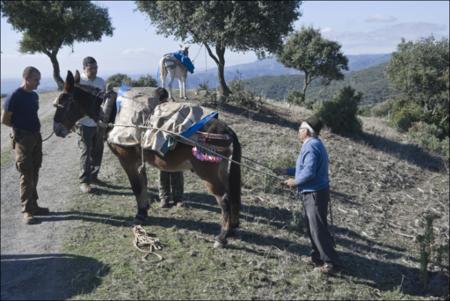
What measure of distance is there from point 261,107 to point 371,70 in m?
140

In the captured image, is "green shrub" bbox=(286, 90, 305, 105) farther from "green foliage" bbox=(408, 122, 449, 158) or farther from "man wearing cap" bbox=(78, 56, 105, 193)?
"man wearing cap" bbox=(78, 56, 105, 193)

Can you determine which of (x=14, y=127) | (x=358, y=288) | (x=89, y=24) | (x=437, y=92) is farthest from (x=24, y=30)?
(x=437, y=92)

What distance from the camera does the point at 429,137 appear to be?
19.2m

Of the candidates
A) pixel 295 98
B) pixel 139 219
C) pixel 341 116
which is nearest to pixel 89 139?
pixel 139 219

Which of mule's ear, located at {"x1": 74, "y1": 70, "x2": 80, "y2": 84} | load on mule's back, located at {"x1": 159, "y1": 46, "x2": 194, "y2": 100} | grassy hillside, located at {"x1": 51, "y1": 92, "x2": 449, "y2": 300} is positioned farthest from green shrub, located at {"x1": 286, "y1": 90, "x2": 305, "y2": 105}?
mule's ear, located at {"x1": 74, "y1": 70, "x2": 80, "y2": 84}

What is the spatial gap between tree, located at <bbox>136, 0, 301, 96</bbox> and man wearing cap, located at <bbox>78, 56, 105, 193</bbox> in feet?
28.9

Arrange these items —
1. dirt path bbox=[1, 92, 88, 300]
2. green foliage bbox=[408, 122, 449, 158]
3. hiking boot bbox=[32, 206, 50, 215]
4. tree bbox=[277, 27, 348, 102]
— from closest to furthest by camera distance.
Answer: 1. dirt path bbox=[1, 92, 88, 300]
2. hiking boot bbox=[32, 206, 50, 215]
3. green foliage bbox=[408, 122, 449, 158]
4. tree bbox=[277, 27, 348, 102]

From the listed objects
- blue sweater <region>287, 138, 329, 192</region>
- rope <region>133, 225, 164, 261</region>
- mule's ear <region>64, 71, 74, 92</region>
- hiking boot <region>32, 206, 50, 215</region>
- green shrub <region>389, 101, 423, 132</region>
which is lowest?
rope <region>133, 225, 164, 261</region>

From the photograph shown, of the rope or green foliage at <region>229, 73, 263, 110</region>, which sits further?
green foliage at <region>229, 73, 263, 110</region>

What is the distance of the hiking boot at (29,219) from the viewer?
7.40 metres

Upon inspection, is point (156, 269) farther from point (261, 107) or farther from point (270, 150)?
point (261, 107)

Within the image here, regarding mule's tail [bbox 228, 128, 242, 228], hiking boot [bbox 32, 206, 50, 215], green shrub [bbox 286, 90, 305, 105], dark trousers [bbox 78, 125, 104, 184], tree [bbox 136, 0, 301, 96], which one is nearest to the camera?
mule's tail [bbox 228, 128, 242, 228]

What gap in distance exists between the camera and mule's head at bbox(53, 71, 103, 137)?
7223 mm

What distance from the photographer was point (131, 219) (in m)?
7.73
